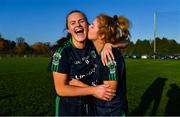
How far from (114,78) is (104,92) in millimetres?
161

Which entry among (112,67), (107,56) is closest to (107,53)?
(107,56)

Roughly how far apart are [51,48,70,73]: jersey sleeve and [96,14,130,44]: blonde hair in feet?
1.35

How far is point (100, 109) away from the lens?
4.01m

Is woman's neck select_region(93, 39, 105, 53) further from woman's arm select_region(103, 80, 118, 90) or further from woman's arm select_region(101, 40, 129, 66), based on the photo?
woman's arm select_region(103, 80, 118, 90)

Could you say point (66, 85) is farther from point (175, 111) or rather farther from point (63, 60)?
point (175, 111)

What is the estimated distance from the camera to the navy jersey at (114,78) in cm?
378

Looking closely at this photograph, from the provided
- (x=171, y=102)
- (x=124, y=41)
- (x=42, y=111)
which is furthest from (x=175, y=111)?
(x=124, y=41)

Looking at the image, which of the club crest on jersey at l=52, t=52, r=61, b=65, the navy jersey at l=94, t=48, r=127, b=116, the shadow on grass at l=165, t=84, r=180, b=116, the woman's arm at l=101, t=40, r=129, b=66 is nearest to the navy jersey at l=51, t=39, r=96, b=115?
the club crest on jersey at l=52, t=52, r=61, b=65

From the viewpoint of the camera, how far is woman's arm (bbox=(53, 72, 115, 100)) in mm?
3801

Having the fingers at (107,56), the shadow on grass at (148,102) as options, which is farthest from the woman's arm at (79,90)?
the shadow on grass at (148,102)

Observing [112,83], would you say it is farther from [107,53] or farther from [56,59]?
[56,59]

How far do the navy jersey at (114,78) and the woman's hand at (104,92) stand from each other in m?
0.08

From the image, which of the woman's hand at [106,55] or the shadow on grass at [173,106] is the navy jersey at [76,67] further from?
the shadow on grass at [173,106]

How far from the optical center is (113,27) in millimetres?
3900
